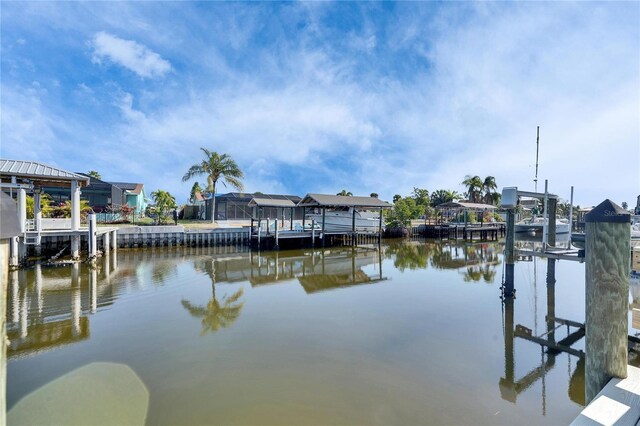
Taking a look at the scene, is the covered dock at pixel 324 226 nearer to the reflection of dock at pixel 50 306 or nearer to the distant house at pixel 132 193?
the reflection of dock at pixel 50 306

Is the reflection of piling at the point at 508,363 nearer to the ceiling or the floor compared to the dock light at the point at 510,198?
nearer to the floor

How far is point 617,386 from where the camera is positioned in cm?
273

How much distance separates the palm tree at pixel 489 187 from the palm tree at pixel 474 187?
3.90 ft

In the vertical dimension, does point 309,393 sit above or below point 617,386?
below

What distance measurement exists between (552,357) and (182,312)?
30.4 ft

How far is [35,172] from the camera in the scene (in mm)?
13344

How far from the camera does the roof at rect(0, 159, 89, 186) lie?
42.5 feet

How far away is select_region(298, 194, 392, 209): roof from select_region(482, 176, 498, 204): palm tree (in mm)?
37830

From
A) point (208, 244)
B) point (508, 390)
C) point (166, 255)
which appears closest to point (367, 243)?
point (208, 244)

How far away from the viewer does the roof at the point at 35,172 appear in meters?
12.9

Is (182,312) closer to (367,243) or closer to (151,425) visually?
(151,425)

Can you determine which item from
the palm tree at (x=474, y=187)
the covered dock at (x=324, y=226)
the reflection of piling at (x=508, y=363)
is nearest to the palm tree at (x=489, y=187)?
the palm tree at (x=474, y=187)

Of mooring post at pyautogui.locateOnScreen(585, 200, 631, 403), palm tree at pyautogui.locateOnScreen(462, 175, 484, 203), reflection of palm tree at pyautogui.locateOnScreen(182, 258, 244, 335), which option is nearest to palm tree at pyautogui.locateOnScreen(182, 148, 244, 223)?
reflection of palm tree at pyautogui.locateOnScreen(182, 258, 244, 335)

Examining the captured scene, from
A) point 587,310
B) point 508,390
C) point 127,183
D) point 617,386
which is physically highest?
point 127,183
